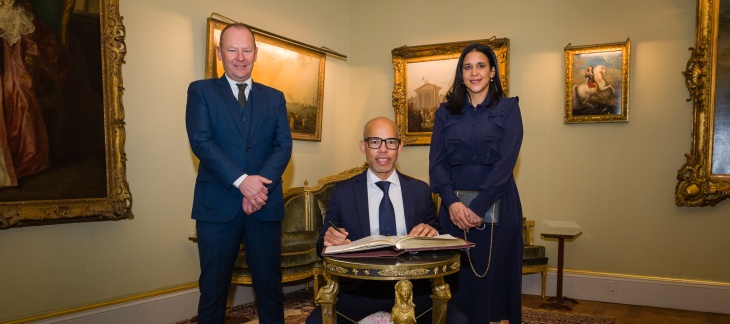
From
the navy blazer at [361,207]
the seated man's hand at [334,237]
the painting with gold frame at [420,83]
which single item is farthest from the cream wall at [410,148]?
the seated man's hand at [334,237]

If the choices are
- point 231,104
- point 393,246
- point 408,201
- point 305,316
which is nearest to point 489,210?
point 408,201

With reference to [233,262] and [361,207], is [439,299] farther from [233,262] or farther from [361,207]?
[233,262]

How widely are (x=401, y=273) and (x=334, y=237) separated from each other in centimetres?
52

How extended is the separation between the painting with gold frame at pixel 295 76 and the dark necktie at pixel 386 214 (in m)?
3.11

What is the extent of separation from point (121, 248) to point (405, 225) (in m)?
2.90

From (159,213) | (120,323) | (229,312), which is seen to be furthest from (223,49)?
(229,312)

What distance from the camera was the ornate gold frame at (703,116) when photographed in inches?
212

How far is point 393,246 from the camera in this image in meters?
2.38

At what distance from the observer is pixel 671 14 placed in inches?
225

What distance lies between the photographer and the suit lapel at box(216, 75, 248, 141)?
127 inches

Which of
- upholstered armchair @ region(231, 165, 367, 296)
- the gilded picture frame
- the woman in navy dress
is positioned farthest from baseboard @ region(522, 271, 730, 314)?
the woman in navy dress

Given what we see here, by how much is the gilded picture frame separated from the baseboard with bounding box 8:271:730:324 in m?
1.80

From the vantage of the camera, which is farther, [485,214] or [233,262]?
[233,262]

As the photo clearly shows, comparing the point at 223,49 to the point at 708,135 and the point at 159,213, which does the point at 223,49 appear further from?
the point at 708,135
